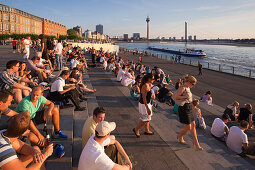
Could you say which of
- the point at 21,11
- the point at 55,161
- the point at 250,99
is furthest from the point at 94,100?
the point at 21,11

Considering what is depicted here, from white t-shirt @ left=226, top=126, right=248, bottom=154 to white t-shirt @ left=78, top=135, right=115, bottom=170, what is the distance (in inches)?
152

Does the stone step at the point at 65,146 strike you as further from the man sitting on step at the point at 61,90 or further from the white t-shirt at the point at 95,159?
the white t-shirt at the point at 95,159

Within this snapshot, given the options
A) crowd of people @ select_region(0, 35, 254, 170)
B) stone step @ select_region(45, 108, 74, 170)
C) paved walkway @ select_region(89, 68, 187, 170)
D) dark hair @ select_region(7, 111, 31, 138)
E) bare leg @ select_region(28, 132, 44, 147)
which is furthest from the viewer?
paved walkway @ select_region(89, 68, 187, 170)

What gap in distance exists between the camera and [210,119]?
7258 millimetres

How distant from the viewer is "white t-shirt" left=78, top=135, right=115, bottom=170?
2.35m

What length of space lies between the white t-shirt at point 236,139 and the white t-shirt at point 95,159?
3871mm

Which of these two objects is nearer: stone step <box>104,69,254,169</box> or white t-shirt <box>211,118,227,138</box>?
stone step <box>104,69,254,169</box>

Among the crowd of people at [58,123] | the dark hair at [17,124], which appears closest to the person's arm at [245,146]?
the crowd of people at [58,123]

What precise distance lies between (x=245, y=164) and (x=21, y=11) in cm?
8597

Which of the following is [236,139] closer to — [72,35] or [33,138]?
[33,138]

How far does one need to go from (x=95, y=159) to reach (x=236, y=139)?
162 inches

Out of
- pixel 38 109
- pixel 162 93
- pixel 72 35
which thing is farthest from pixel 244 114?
pixel 72 35

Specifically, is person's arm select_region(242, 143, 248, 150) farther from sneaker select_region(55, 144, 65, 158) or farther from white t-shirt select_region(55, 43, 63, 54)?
white t-shirt select_region(55, 43, 63, 54)

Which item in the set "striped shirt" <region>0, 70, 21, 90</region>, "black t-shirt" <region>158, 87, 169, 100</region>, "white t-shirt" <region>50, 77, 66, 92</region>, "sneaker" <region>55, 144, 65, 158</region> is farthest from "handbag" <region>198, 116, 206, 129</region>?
"striped shirt" <region>0, 70, 21, 90</region>
